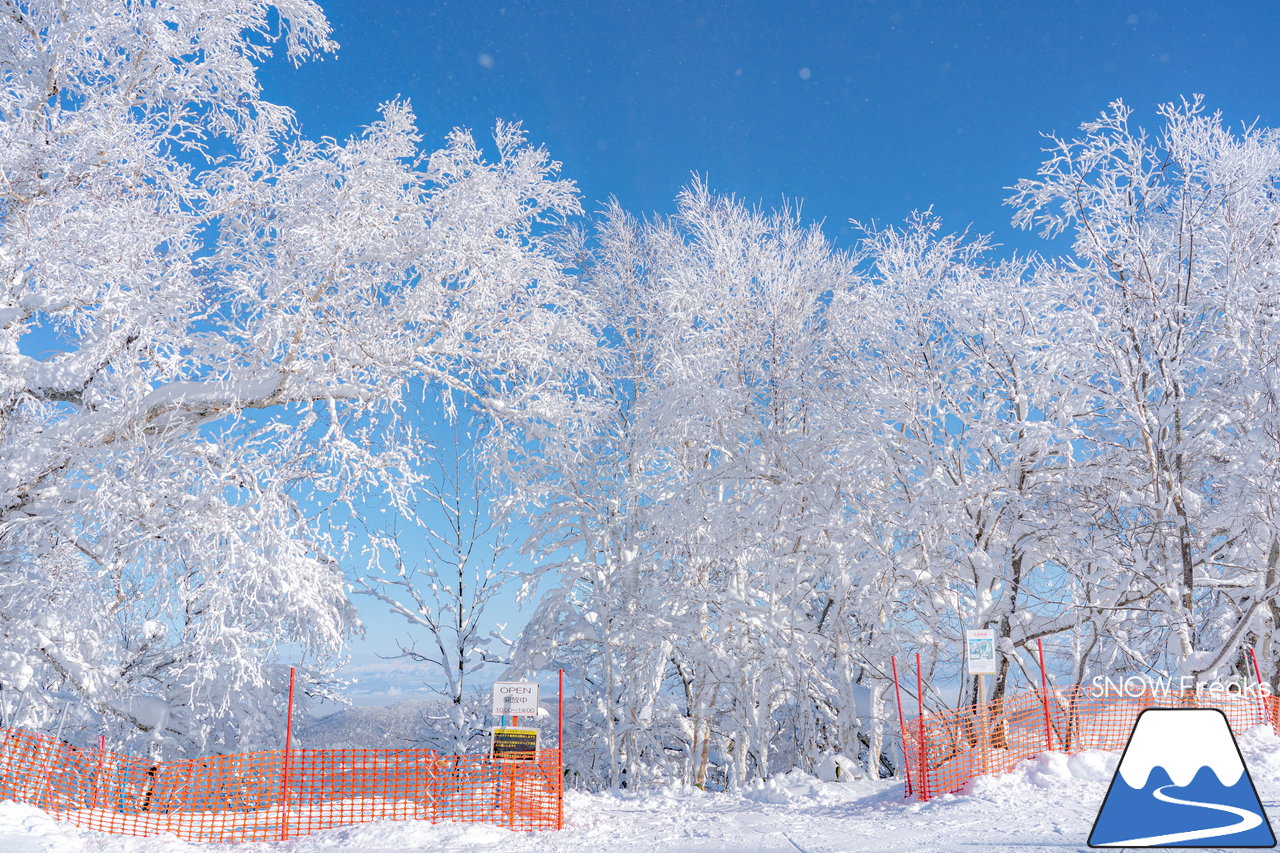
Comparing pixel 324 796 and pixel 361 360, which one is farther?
pixel 361 360

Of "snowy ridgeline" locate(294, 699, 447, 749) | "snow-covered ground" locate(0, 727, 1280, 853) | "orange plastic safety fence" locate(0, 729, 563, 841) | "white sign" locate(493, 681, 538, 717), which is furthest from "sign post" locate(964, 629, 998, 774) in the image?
"snowy ridgeline" locate(294, 699, 447, 749)

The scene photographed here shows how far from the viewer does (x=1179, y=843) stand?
494 centimetres

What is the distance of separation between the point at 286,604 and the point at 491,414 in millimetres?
4721

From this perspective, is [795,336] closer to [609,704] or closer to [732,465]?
[732,465]

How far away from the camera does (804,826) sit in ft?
28.3

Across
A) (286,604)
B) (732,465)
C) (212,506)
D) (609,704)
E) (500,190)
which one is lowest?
(609,704)

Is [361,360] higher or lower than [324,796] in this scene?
higher

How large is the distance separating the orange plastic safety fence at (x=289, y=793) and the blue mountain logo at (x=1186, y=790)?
18.3 feet

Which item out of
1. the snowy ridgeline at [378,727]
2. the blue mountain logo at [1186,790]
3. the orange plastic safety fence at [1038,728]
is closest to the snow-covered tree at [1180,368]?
the orange plastic safety fence at [1038,728]

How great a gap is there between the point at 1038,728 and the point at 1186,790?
6.06 metres

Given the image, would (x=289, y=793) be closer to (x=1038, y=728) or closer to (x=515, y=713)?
(x=515, y=713)

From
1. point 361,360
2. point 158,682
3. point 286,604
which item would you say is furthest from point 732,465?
point 158,682

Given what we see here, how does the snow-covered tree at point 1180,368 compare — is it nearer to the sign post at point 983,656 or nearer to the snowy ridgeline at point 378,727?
the sign post at point 983,656

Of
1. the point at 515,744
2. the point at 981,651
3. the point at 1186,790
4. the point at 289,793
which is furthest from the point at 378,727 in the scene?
the point at 1186,790
